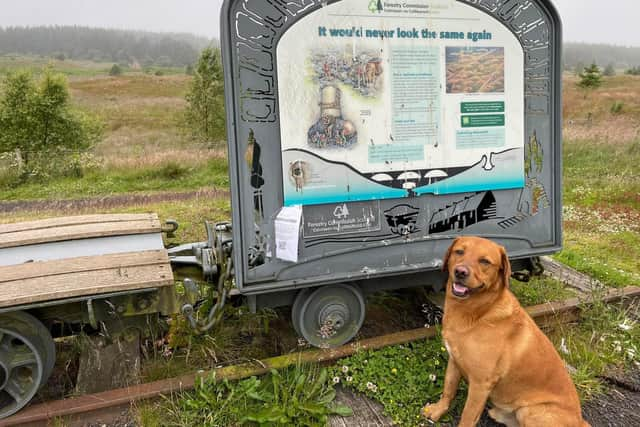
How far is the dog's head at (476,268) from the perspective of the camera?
2799mm

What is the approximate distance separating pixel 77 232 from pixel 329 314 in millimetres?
2241

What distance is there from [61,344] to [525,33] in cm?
459

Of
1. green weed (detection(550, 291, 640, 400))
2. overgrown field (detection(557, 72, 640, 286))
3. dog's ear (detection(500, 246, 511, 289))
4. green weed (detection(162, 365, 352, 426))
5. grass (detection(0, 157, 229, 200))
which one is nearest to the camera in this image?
dog's ear (detection(500, 246, 511, 289))

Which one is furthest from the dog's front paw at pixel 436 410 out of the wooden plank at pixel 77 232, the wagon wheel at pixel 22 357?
the wooden plank at pixel 77 232

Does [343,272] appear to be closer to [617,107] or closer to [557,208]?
[557,208]

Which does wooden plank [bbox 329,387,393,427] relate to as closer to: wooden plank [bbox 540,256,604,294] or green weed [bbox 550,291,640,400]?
green weed [bbox 550,291,640,400]

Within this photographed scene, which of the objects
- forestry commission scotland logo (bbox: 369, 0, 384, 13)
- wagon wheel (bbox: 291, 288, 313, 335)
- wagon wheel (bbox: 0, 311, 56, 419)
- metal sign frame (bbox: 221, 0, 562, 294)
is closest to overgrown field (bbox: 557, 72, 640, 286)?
metal sign frame (bbox: 221, 0, 562, 294)

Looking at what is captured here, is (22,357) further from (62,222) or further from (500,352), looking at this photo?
(500,352)

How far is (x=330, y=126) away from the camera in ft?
11.2

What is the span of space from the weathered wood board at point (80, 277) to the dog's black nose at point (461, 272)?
1.81m

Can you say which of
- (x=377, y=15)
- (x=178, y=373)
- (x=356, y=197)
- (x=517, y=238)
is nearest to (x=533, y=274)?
(x=517, y=238)

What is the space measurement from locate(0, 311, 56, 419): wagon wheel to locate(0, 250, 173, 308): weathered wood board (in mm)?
198

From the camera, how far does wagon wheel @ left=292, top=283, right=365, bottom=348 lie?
3724mm

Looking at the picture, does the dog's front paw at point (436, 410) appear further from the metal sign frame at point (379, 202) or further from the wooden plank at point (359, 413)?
the metal sign frame at point (379, 202)
